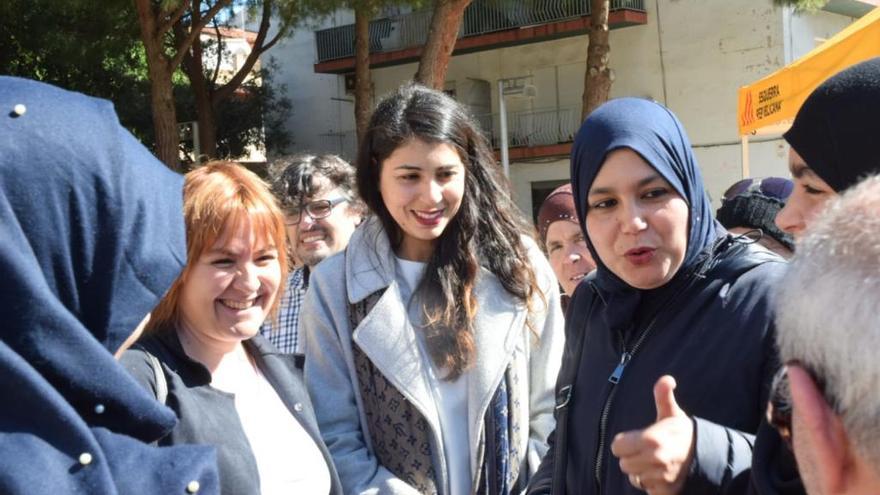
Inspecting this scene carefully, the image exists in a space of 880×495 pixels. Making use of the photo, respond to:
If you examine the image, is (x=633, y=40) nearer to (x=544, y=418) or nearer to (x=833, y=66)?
(x=833, y=66)

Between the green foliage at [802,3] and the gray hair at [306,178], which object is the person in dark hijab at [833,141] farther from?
the green foliage at [802,3]

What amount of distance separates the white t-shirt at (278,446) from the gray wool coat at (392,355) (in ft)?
0.63

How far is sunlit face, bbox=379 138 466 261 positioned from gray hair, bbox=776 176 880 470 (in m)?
1.77

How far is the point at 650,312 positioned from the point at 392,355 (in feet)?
2.71

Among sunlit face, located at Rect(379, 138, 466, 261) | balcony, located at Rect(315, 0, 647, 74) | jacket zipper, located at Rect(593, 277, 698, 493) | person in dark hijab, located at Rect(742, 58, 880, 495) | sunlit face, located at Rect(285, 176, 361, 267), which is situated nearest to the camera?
person in dark hijab, located at Rect(742, 58, 880, 495)

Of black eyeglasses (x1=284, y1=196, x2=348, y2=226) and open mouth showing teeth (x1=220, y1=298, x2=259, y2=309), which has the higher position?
black eyeglasses (x1=284, y1=196, x2=348, y2=226)

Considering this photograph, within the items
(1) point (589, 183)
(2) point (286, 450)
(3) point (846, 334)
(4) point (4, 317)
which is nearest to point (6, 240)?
(4) point (4, 317)

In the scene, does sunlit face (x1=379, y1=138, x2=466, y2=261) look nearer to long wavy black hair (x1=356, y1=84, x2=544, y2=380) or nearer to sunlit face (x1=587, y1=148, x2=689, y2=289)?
long wavy black hair (x1=356, y1=84, x2=544, y2=380)

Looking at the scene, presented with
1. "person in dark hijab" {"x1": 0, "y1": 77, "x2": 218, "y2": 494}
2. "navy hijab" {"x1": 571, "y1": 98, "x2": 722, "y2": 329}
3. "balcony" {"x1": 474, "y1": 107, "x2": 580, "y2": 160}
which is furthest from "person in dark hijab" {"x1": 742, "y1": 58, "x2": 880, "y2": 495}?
"balcony" {"x1": 474, "y1": 107, "x2": 580, "y2": 160}

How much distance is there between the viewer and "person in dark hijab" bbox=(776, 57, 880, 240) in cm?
172

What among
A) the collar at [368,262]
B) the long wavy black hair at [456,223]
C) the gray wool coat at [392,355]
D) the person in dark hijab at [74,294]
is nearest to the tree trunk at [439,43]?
the long wavy black hair at [456,223]

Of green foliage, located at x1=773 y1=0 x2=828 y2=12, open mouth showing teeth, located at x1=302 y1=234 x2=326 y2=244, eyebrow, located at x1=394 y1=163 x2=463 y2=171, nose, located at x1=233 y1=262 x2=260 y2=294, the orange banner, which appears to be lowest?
open mouth showing teeth, located at x1=302 y1=234 x2=326 y2=244

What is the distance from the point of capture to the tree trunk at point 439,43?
11500 millimetres

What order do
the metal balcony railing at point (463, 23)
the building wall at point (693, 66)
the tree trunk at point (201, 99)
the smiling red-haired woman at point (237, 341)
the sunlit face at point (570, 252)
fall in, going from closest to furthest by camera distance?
the smiling red-haired woman at point (237, 341) → the sunlit face at point (570, 252) → the tree trunk at point (201, 99) → the building wall at point (693, 66) → the metal balcony railing at point (463, 23)
